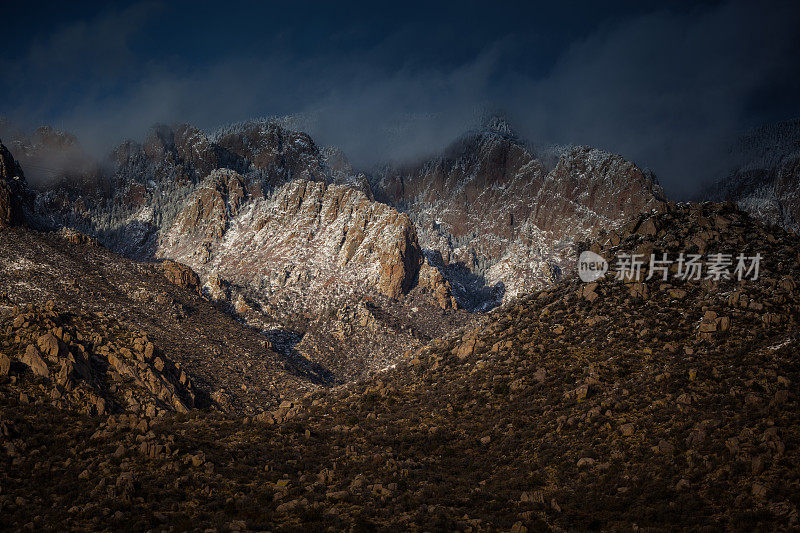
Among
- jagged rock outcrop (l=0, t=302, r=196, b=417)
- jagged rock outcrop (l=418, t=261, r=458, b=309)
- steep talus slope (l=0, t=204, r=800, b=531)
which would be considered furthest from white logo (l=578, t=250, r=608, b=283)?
jagged rock outcrop (l=418, t=261, r=458, b=309)

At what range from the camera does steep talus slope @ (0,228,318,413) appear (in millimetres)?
44406

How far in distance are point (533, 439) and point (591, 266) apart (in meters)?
21.5

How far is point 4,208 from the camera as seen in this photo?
397 feet

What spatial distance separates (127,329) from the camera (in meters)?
60.7

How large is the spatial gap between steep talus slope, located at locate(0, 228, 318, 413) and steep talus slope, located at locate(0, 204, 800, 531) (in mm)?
13540

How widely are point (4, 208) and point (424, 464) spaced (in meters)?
145

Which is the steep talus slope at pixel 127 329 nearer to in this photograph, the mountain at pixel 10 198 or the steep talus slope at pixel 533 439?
the mountain at pixel 10 198

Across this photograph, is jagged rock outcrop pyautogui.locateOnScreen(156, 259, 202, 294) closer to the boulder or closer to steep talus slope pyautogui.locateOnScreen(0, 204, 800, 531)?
the boulder

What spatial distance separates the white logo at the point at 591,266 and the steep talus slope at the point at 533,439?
4.18ft

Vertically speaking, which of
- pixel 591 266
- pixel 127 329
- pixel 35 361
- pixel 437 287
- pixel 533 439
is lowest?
pixel 35 361

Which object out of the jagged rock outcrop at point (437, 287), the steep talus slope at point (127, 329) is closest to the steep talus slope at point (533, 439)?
the steep talus slope at point (127, 329)

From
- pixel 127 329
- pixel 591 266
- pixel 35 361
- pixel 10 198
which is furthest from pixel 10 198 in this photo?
pixel 591 266

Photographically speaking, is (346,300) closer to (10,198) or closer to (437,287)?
(437,287)

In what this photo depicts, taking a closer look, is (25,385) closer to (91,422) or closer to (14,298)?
(91,422)
